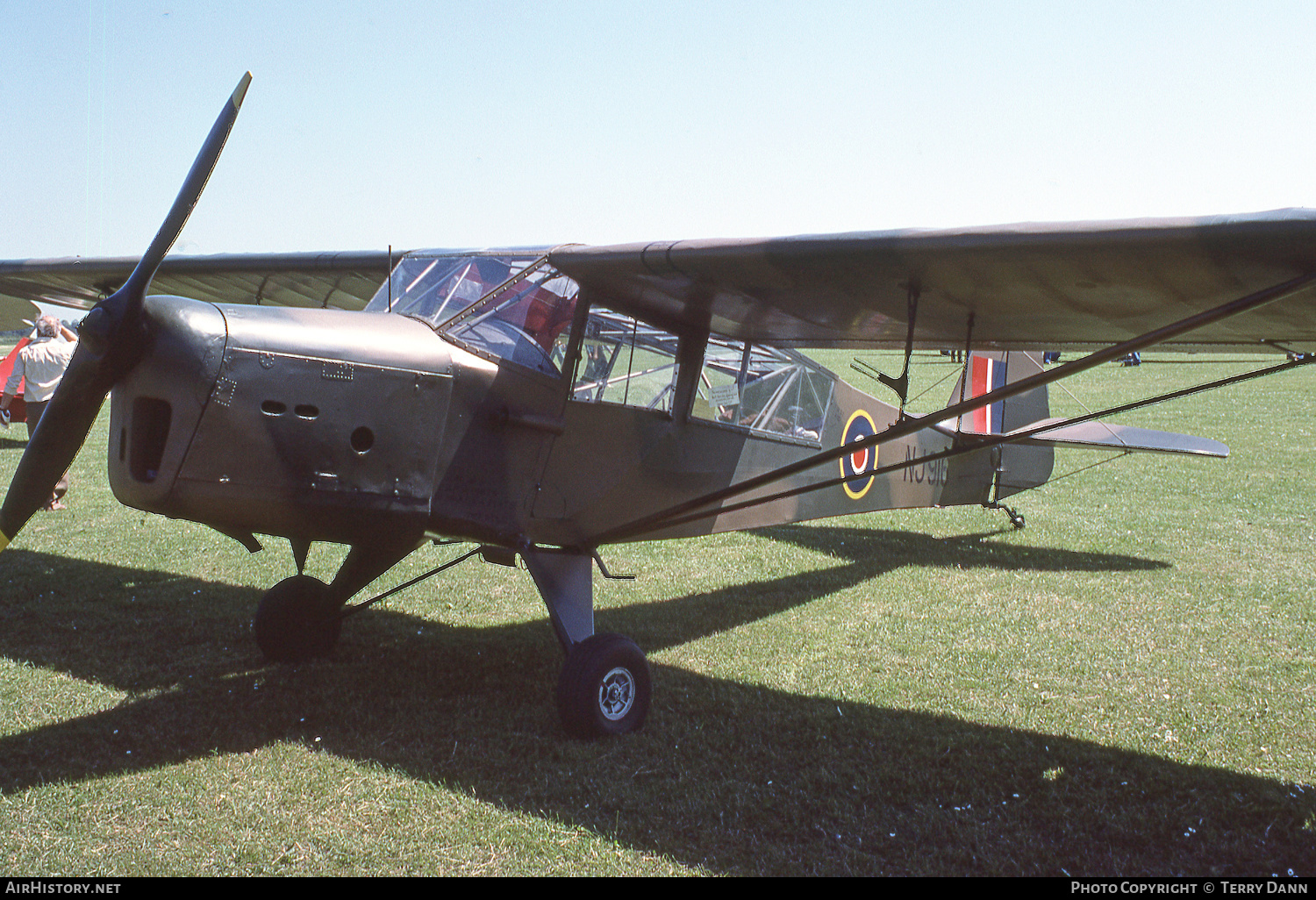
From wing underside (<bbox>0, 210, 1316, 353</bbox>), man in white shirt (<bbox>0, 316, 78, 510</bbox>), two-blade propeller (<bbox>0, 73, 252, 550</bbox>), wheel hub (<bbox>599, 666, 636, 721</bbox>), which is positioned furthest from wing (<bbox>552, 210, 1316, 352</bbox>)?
man in white shirt (<bbox>0, 316, 78, 510</bbox>)

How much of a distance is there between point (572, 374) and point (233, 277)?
14.6 ft

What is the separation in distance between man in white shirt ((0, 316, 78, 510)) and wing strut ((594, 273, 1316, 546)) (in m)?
8.37

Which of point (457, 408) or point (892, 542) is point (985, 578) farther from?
point (457, 408)

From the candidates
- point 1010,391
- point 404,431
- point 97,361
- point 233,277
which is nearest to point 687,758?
point 404,431

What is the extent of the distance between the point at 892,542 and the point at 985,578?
6.11 feet

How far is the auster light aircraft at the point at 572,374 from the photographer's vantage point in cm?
376

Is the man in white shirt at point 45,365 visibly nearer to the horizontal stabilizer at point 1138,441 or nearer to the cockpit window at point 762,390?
the cockpit window at point 762,390

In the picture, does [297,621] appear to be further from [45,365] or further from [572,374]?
[45,365]

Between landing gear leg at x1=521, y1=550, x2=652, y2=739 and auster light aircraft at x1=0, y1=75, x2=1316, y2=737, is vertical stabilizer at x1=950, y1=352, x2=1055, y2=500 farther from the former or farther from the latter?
landing gear leg at x1=521, y1=550, x2=652, y2=739

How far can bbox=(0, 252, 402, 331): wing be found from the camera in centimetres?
714

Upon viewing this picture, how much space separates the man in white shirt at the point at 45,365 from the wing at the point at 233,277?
5.20 ft

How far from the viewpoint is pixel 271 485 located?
3.95m

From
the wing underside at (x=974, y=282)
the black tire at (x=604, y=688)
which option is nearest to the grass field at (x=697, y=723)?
Answer: the black tire at (x=604, y=688)
